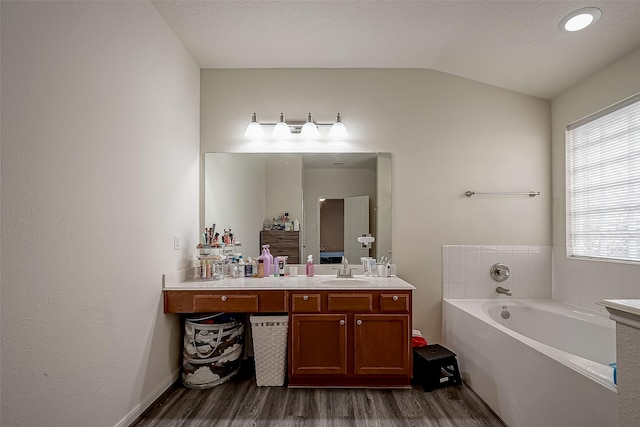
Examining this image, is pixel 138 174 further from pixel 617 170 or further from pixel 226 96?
pixel 617 170

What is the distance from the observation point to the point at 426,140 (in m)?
2.98

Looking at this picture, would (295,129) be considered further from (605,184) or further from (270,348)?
(605,184)

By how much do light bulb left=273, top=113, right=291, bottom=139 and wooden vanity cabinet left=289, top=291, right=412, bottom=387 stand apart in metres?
1.37

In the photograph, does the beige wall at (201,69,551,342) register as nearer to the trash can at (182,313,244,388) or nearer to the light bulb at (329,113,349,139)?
the light bulb at (329,113,349,139)

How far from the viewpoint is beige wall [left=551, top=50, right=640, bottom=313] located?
223 centimetres

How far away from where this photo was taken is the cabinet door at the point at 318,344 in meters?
2.37

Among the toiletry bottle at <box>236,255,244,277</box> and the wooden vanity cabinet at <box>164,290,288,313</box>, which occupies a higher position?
the toiletry bottle at <box>236,255,244,277</box>

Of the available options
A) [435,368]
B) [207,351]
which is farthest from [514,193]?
[207,351]

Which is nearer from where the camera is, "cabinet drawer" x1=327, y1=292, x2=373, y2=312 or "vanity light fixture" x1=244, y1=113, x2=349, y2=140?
"cabinet drawer" x1=327, y1=292, x2=373, y2=312

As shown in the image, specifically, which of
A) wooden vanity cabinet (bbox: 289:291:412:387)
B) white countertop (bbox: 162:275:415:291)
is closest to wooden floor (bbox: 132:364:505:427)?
wooden vanity cabinet (bbox: 289:291:412:387)

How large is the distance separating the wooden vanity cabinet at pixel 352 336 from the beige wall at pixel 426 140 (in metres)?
0.64

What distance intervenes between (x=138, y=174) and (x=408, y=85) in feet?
7.55

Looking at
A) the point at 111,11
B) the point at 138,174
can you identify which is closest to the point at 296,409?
the point at 138,174

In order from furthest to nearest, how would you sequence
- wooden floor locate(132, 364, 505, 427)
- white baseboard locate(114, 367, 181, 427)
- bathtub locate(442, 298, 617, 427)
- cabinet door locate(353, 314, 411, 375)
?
cabinet door locate(353, 314, 411, 375) < wooden floor locate(132, 364, 505, 427) < white baseboard locate(114, 367, 181, 427) < bathtub locate(442, 298, 617, 427)
